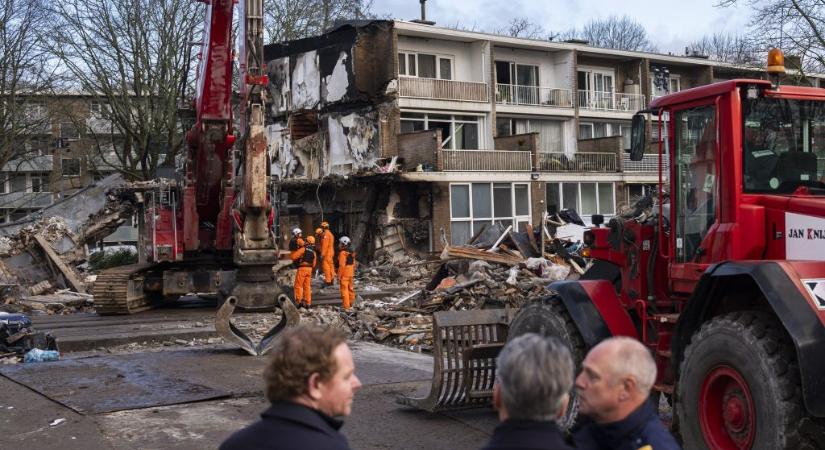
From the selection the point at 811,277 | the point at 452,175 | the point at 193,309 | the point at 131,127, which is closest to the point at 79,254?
the point at 193,309

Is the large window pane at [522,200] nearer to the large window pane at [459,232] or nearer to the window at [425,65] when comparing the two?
the large window pane at [459,232]

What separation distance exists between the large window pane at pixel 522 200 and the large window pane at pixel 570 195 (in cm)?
223

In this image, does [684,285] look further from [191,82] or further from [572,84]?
[572,84]

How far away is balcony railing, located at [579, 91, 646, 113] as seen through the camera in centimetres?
4738

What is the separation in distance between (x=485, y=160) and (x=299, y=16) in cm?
1290

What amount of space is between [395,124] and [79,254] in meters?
14.2

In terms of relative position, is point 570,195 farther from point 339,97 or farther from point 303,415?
point 303,415

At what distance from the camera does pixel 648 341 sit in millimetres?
8320

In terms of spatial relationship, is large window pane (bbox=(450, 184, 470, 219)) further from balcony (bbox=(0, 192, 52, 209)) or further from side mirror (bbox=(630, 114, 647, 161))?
side mirror (bbox=(630, 114, 647, 161))

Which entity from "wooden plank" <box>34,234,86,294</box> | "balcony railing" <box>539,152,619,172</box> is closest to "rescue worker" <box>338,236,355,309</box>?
"wooden plank" <box>34,234,86,294</box>

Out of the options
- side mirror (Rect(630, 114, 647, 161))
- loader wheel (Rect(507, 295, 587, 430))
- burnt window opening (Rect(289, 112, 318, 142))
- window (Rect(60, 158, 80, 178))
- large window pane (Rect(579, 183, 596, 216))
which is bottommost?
loader wheel (Rect(507, 295, 587, 430))

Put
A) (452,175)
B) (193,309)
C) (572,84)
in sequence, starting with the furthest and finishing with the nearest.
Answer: (572,84) < (452,175) < (193,309)

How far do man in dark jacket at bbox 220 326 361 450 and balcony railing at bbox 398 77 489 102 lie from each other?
3615 cm

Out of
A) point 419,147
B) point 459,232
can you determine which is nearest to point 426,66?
point 419,147
